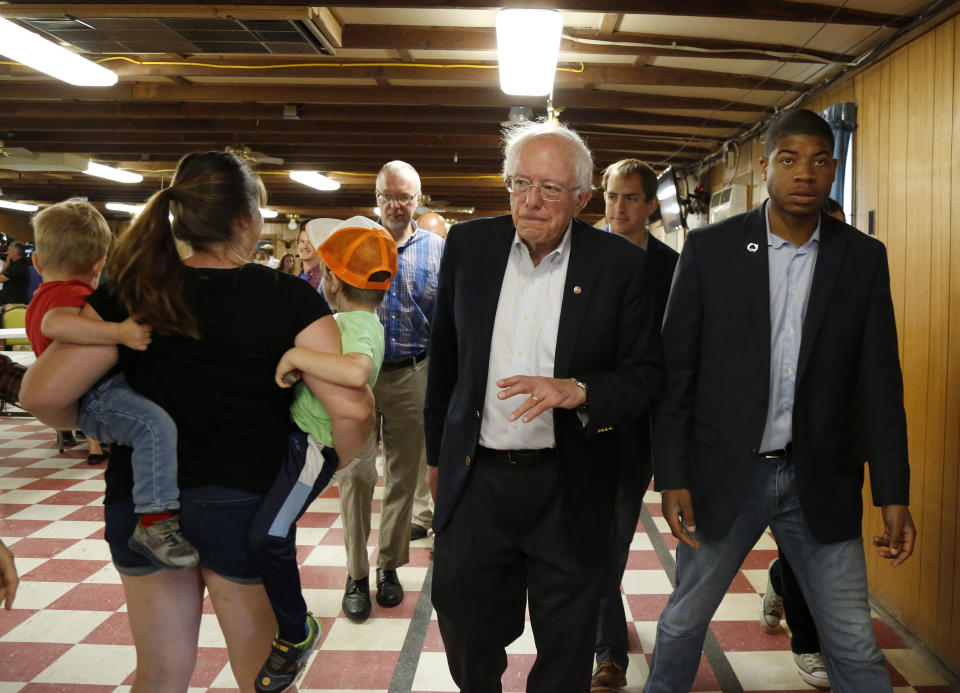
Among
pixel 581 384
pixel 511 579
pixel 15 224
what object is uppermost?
pixel 15 224

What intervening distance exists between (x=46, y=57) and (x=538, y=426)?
396 cm

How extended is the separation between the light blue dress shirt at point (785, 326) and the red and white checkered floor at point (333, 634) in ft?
4.07

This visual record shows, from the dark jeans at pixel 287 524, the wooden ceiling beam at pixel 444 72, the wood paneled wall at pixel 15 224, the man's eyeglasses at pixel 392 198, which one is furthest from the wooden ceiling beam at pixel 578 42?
the wood paneled wall at pixel 15 224

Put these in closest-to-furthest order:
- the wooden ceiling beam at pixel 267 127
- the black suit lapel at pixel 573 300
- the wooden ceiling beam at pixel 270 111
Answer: the black suit lapel at pixel 573 300
the wooden ceiling beam at pixel 270 111
the wooden ceiling beam at pixel 267 127

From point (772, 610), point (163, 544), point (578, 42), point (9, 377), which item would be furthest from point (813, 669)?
point (578, 42)

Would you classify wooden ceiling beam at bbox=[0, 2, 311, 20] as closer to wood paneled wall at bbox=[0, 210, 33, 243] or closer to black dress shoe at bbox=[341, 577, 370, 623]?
black dress shoe at bbox=[341, 577, 370, 623]

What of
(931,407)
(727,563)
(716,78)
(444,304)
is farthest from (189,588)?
(716,78)

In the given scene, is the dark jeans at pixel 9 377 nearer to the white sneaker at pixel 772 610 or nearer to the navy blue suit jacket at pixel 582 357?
the navy blue suit jacket at pixel 582 357

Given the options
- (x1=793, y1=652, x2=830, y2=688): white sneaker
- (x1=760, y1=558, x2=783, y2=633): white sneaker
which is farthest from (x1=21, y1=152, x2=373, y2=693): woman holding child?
(x1=760, y1=558, x2=783, y2=633): white sneaker

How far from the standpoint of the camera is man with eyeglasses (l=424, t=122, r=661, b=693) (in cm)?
183

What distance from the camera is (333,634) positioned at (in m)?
2.97

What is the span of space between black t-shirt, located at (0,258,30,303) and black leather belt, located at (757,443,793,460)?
394 inches

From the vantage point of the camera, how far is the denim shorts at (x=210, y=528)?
1.54 meters

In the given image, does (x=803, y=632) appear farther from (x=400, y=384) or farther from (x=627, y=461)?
(x=400, y=384)
